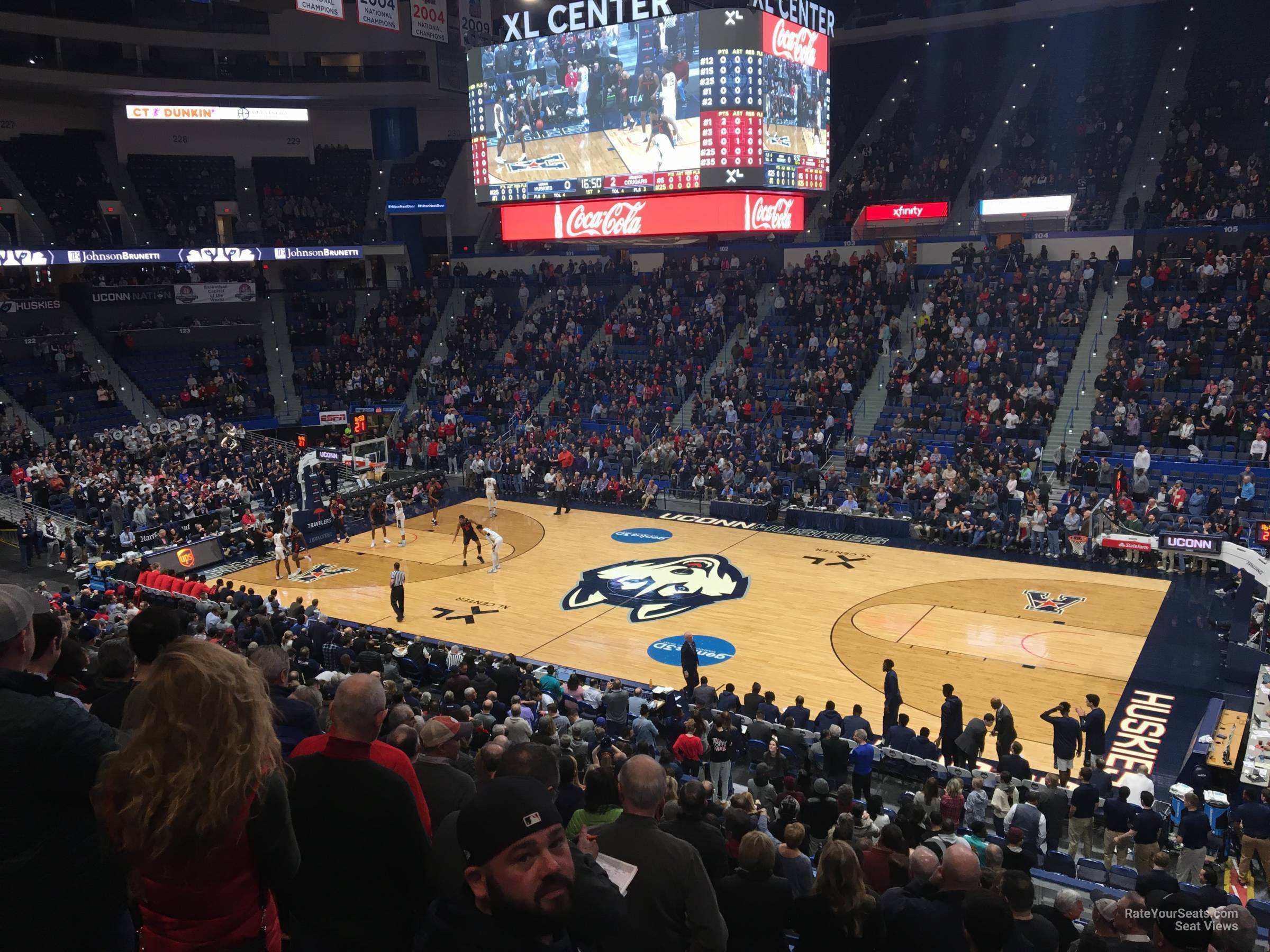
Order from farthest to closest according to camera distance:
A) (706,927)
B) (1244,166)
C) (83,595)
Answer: (1244,166)
(83,595)
(706,927)

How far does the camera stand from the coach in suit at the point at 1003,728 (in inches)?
526

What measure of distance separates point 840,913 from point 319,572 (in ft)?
72.7

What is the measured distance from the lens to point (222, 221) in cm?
4453

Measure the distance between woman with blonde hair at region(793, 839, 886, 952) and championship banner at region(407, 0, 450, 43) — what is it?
116 feet

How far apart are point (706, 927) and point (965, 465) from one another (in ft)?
79.5

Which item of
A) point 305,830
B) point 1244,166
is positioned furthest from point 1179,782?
point 1244,166

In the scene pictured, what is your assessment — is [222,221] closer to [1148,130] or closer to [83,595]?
[83,595]

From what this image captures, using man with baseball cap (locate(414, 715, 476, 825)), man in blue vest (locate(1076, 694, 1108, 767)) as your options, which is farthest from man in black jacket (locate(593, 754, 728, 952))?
man in blue vest (locate(1076, 694, 1108, 767))

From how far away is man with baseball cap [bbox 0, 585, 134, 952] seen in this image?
129 inches

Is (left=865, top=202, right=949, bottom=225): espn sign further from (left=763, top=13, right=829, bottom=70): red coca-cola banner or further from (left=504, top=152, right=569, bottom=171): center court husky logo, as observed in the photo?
(left=504, top=152, right=569, bottom=171): center court husky logo

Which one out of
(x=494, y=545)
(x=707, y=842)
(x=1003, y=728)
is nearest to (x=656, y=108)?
(x=494, y=545)

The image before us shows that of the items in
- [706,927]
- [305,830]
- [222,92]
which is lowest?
[706,927]

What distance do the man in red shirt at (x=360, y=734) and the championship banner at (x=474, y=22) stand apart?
117 ft

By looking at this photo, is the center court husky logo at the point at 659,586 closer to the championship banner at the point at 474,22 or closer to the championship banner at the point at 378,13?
the championship banner at the point at 378,13
